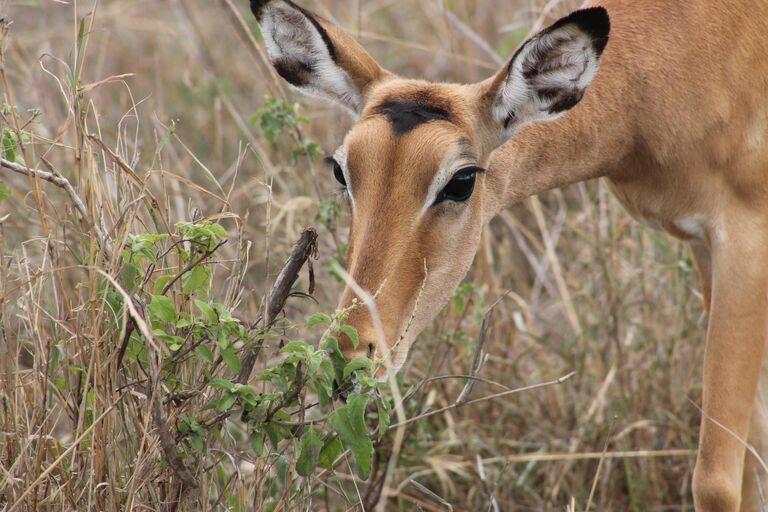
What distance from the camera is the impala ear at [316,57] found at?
4367mm

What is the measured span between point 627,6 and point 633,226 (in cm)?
197

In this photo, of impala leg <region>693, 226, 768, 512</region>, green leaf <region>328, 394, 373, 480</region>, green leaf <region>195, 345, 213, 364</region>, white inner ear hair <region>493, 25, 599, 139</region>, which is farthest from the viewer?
impala leg <region>693, 226, 768, 512</region>

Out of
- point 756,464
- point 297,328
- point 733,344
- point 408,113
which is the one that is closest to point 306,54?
point 408,113

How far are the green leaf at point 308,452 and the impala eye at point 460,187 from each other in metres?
0.97

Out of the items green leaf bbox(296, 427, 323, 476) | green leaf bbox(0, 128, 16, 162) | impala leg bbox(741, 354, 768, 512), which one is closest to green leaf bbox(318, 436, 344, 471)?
green leaf bbox(296, 427, 323, 476)

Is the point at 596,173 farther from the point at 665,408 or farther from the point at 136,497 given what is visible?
the point at 136,497

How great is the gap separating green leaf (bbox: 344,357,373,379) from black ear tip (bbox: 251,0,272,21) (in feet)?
5.26

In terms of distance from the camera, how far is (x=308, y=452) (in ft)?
11.3

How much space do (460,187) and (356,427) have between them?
109cm

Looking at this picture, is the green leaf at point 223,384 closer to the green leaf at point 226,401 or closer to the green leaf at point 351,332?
the green leaf at point 226,401

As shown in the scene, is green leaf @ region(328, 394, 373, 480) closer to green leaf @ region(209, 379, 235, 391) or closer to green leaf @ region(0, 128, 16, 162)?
green leaf @ region(209, 379, 235, 391)

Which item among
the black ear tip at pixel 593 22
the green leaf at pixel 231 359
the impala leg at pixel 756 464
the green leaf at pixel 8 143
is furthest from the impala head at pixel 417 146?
the impala leg at pixel 756 464

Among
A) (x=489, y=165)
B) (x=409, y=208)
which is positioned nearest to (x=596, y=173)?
(x=489, y=165)

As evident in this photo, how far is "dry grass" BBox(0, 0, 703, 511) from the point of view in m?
3.61
